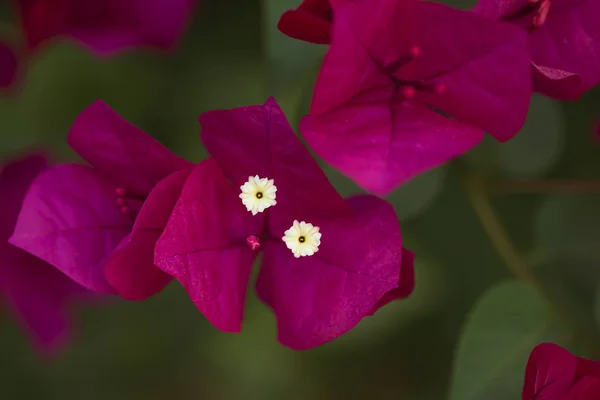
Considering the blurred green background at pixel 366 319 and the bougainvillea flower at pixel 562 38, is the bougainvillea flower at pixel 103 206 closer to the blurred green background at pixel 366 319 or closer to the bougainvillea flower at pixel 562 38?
the blurred green background at pixel 366 319

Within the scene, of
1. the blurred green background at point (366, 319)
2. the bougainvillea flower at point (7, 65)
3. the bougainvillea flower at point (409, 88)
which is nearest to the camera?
the bougainvillea flower at point (409, 88)

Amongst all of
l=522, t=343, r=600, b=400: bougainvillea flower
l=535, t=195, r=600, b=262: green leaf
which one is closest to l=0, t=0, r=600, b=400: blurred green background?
l=535, t=195, r=600, b=262: green leaf

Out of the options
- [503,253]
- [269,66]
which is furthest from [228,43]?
[503,253]

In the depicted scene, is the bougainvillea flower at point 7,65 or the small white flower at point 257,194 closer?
the small white flower at point 257,194

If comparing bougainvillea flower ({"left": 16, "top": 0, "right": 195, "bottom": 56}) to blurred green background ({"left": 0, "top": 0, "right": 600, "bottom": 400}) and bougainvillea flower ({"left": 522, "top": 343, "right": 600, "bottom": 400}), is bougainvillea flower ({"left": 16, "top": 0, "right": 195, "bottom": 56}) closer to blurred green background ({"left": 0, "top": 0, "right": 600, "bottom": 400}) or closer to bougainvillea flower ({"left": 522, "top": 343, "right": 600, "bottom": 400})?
blurred green background ({"left": 0, "top": 0, "right": 600, "bottom": 400})

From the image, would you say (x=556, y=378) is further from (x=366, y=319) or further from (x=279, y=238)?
(x=366, y=319)

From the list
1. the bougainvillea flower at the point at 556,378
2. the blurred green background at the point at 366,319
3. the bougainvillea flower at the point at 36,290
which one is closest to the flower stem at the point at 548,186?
the blurred green background at the point at 366,319
